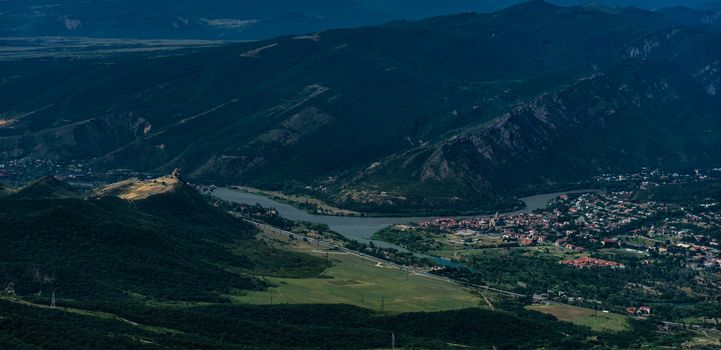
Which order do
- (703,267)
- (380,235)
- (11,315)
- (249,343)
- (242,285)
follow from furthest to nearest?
(380,235) < (703,267) < (242,285) < (249,343) < (11,315)

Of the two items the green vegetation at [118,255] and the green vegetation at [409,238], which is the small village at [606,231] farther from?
the green vegetation at [118,255]

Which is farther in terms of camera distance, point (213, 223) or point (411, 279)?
point (213, 223)

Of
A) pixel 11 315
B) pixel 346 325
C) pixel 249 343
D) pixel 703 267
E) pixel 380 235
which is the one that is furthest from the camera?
pixel 380 235

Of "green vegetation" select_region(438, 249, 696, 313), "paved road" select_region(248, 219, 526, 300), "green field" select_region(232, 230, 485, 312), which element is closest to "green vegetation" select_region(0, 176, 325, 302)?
"green field" select_region(232, 230, 485, 312)

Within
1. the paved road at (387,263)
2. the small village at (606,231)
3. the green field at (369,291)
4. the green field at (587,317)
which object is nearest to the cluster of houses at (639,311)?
the green field at (587,317)

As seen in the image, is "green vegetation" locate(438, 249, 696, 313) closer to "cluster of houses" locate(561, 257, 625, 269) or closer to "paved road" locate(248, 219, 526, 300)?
"cluster of houses" locate(561, 257, 625, 269)

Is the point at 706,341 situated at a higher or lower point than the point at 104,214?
lower

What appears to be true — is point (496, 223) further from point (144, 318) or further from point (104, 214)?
point (144, 318)

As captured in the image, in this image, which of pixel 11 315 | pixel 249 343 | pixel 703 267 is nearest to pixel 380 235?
pixel 703 267
